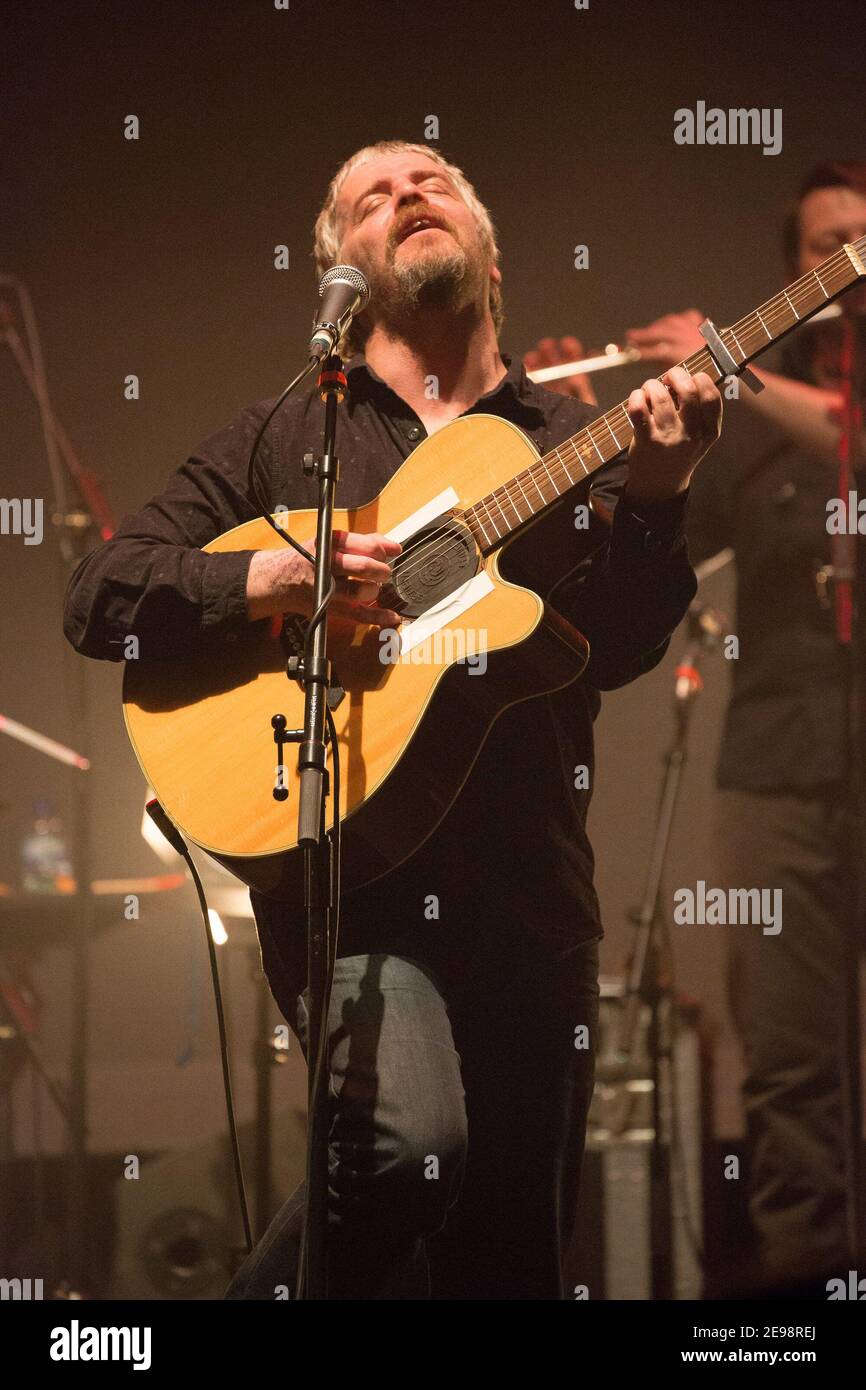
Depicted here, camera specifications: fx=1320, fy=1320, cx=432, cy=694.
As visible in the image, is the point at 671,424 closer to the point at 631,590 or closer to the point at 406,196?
the point at 631,590

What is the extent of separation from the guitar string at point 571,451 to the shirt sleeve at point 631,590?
11cm

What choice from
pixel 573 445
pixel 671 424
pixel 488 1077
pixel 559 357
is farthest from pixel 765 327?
pixel 559 357

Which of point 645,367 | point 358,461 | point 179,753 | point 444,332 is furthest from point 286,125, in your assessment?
point 179,753

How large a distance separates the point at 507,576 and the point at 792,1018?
153 centimetres

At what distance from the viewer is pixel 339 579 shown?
193cm

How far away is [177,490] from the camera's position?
2324 mm

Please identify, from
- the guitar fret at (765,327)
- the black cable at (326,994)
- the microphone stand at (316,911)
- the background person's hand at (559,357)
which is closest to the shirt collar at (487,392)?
the guitar fret at (765,327)

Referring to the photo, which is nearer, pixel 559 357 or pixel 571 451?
pixel 571 451

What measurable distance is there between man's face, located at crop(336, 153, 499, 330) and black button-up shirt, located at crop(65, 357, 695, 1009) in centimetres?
23

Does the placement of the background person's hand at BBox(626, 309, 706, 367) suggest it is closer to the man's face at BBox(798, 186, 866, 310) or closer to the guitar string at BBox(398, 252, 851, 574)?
the man's face at BBox(798, 186, 866, 310)

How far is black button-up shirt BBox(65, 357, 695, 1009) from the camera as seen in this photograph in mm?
2021

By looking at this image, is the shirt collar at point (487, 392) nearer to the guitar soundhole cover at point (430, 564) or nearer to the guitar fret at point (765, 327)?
the guitar soundhole cover at point (430, 564)
